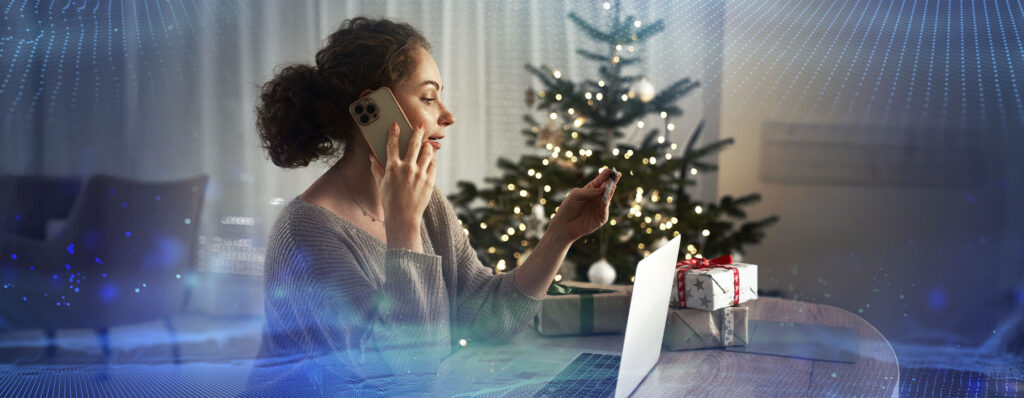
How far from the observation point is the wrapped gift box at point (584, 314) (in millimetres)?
773

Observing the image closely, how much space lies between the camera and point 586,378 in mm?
603

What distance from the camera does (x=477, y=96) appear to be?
7.86ft

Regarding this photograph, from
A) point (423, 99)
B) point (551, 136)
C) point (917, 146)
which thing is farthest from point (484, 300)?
point (551, 136)

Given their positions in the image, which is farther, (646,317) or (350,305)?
(350,305)

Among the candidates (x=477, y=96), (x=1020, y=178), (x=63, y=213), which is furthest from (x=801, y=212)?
(x=63, y=213)

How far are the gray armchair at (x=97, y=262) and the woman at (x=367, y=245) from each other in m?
0.11

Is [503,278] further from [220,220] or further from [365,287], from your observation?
[220,220]

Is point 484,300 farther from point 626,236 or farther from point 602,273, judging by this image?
point 626,236

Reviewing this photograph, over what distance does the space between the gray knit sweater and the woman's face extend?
146 millimetres

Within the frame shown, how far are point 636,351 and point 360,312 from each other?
0.30 metres

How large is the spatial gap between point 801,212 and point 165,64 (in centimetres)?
197

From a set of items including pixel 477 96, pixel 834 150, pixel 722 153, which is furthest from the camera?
pixel 722 153

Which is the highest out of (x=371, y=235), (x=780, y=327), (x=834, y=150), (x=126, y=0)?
(x=126, y=0)

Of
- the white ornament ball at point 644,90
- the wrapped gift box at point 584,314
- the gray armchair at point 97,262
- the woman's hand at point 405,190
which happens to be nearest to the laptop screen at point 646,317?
the wrapped gift box at point 584,314
